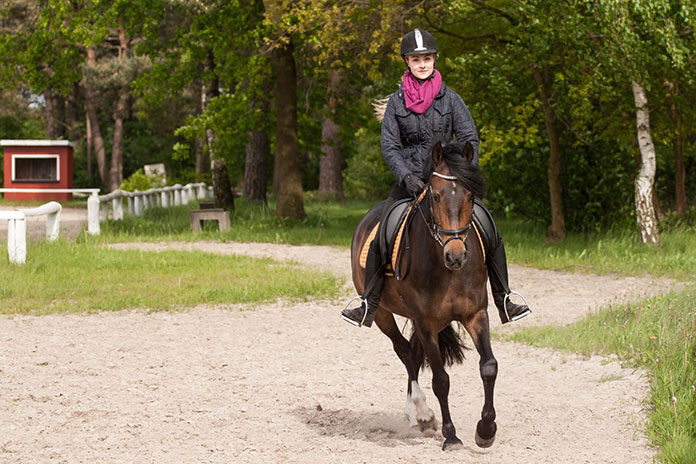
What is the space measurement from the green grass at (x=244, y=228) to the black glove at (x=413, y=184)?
45.4 feet

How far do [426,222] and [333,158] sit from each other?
109 ft

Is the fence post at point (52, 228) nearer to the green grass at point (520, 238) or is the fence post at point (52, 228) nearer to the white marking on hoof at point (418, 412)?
the green grass at point (520, 238)

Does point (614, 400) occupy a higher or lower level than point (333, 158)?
lower

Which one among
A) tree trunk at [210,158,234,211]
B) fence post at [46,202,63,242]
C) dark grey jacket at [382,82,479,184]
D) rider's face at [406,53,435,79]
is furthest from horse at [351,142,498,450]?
tree trunk at [210,158,234,211]

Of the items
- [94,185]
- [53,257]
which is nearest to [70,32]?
[53,257]

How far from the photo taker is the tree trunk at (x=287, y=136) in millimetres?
23859

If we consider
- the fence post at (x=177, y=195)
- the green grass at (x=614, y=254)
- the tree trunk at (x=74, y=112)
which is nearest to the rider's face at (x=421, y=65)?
the green grass at (x=614, y=254)

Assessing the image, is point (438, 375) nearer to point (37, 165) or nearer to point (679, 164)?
point (679, 164)

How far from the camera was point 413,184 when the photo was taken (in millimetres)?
6320

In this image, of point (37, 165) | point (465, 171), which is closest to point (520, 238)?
point (465, 171)

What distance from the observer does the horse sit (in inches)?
224

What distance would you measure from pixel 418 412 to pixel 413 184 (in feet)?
5.75

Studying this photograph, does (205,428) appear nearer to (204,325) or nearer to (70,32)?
(204,325)

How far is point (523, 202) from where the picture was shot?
21.4 meters
